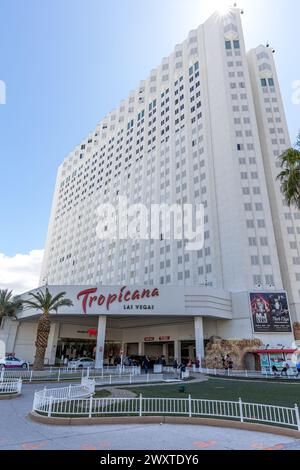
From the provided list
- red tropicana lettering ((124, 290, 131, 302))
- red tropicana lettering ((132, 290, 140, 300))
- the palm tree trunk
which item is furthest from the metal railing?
red tropicana lettering ((132, 290, 140, 300))

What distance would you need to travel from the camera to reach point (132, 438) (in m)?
7.78

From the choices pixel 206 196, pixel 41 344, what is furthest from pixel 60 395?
pixel 206 196

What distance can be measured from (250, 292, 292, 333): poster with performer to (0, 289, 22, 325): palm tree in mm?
35052

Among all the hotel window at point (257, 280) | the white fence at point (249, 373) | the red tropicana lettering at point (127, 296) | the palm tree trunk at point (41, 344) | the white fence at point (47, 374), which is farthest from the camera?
the hotel window at point (257, 280)

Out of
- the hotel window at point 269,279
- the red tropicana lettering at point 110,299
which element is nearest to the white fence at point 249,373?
the red tropicana lettering at point 110,299

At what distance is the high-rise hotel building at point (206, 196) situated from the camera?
43.2 m

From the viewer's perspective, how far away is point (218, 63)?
203 ft

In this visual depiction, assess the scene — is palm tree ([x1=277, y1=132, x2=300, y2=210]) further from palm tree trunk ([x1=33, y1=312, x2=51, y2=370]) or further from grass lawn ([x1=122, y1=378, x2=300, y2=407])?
palm tree trunk ([x1=33, y1=312, x2=51, y2=370])

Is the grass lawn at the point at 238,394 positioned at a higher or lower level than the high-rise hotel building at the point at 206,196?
lower

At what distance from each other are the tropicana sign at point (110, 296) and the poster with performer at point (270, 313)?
566 inches

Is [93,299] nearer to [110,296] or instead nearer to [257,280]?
[110,296]

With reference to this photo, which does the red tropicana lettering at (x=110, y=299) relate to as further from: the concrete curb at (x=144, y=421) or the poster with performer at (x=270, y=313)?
the concrete curb at (x=144, y=421)

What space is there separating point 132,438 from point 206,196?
4928cm

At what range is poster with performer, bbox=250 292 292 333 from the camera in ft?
133
